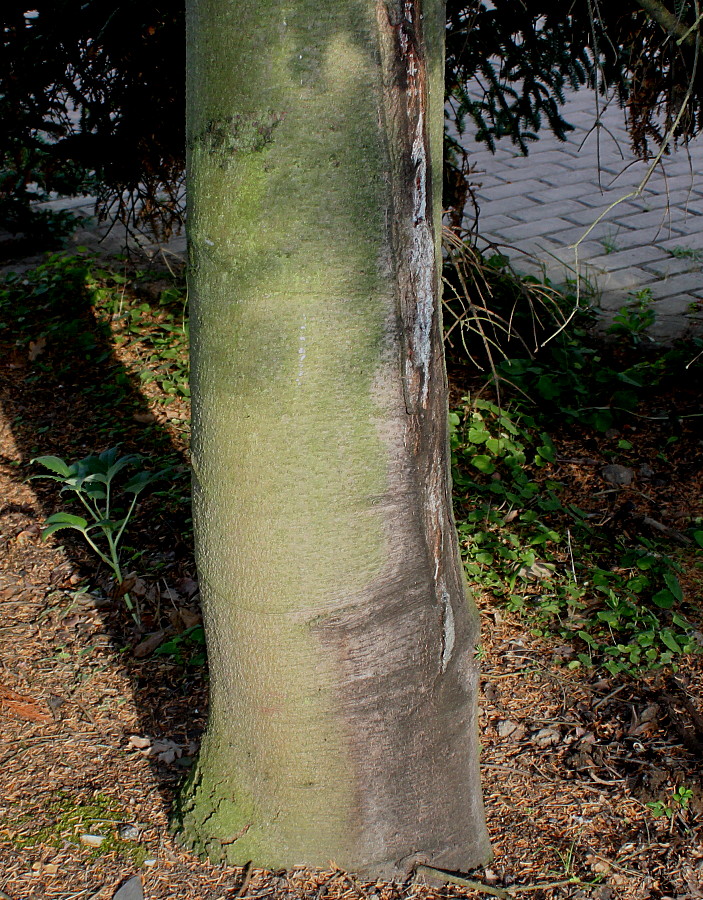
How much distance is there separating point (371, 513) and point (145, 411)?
277 cm

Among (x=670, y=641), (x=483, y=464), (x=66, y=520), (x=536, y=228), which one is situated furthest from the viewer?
(x=536, y=228)

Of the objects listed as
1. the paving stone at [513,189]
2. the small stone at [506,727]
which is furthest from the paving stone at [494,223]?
the small stone at [506,727]

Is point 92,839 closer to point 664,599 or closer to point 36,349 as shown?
point 664,599

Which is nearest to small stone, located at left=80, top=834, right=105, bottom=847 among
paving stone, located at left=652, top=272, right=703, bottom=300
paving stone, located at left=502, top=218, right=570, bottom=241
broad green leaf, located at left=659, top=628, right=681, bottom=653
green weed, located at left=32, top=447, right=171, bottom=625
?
green weed, located at left=32, top=447, right=171, bottom=625

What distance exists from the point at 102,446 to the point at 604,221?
415 centimetres

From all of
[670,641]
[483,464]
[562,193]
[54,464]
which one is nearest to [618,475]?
[483,464]

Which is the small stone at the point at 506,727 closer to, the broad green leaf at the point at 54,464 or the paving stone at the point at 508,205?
the broad green leaf at the point at 54,464

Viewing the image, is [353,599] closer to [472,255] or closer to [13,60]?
[472,255]

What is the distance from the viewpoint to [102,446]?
160 inches

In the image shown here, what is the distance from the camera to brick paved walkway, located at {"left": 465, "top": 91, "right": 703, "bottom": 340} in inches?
205

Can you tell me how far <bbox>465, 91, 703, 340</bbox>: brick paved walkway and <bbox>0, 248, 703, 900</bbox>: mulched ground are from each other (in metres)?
1.94

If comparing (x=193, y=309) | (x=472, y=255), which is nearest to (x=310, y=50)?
(x=193, y=309)

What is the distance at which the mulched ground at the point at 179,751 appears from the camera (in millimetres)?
2129

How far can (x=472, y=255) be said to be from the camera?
9.07 feet
